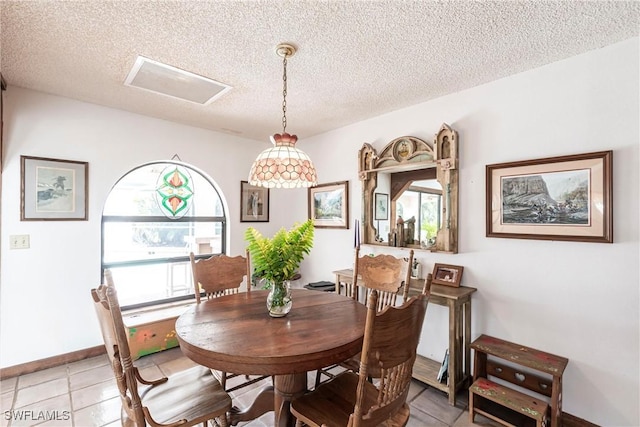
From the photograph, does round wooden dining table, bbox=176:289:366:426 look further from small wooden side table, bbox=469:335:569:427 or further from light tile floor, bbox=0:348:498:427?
small wooden side table, bbox=469:335:569:427

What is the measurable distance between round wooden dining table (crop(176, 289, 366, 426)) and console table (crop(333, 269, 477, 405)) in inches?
28.9

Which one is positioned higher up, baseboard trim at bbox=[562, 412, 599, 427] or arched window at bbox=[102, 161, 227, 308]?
arched window at bbox=[102, 161, 227, 308]

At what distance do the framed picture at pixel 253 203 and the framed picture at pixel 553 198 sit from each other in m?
2.81

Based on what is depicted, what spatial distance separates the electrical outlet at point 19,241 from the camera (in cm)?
Result: 242

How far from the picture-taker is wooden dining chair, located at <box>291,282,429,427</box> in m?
1.08

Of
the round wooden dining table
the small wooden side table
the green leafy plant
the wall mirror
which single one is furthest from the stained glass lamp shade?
the small wooden side table

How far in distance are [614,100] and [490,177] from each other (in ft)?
2.61

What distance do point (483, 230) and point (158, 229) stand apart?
11.0ft

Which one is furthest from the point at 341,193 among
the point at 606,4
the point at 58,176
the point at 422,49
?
the point at 58,176

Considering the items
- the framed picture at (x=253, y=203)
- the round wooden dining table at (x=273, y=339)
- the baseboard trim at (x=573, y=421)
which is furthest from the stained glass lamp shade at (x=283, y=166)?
the baseboard trim at (x=573, y=421)

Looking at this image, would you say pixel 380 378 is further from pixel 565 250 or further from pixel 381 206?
pixel 381 206

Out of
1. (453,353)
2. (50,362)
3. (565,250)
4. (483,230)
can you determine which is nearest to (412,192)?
(483,230)

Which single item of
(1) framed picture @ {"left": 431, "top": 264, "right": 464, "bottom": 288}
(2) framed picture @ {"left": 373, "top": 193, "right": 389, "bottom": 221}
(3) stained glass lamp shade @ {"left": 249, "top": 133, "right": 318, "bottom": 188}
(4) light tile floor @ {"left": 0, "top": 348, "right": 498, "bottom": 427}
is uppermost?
(3) stained glass lamp shade @ {"left": 249, "top": 133, "right": 318, "bottom": 188}

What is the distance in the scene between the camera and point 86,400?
2.15 m
